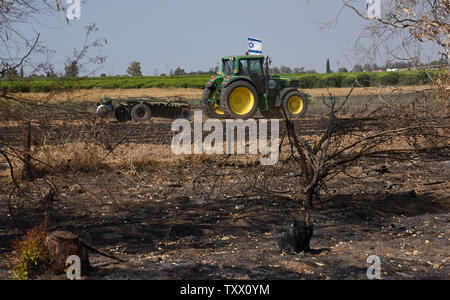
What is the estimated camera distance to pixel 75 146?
9734mm

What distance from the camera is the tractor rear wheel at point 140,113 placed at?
1856cm

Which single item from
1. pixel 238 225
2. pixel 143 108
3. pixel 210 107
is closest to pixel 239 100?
pixel 210 107

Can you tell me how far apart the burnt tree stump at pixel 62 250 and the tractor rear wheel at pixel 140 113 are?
13829 mm

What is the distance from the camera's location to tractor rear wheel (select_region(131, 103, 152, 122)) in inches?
731

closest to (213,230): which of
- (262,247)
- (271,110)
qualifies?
(262,247)

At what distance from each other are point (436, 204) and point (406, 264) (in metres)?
3.07

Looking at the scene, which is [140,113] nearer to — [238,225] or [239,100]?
[239,100]

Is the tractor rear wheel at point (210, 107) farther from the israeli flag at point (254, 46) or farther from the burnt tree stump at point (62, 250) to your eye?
the burnt tree stump at point (62, 250)

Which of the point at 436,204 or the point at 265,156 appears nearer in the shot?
the point at 436,204

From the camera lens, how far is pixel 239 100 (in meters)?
17.9

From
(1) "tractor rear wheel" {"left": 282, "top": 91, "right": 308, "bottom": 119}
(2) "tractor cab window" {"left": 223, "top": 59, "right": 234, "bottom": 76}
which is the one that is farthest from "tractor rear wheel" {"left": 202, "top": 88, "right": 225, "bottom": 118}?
(1) "tractor rear wheel" {"left": 282, "top": 91, "right": 308, "bottom": 119}

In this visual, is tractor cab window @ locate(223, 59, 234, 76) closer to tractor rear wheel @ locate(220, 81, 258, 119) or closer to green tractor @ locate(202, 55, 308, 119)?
green tractor @ locate(202, 55, 308, 119)

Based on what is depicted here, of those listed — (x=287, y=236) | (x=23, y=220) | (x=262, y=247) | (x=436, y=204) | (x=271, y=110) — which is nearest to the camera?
(x=287, y=236)
